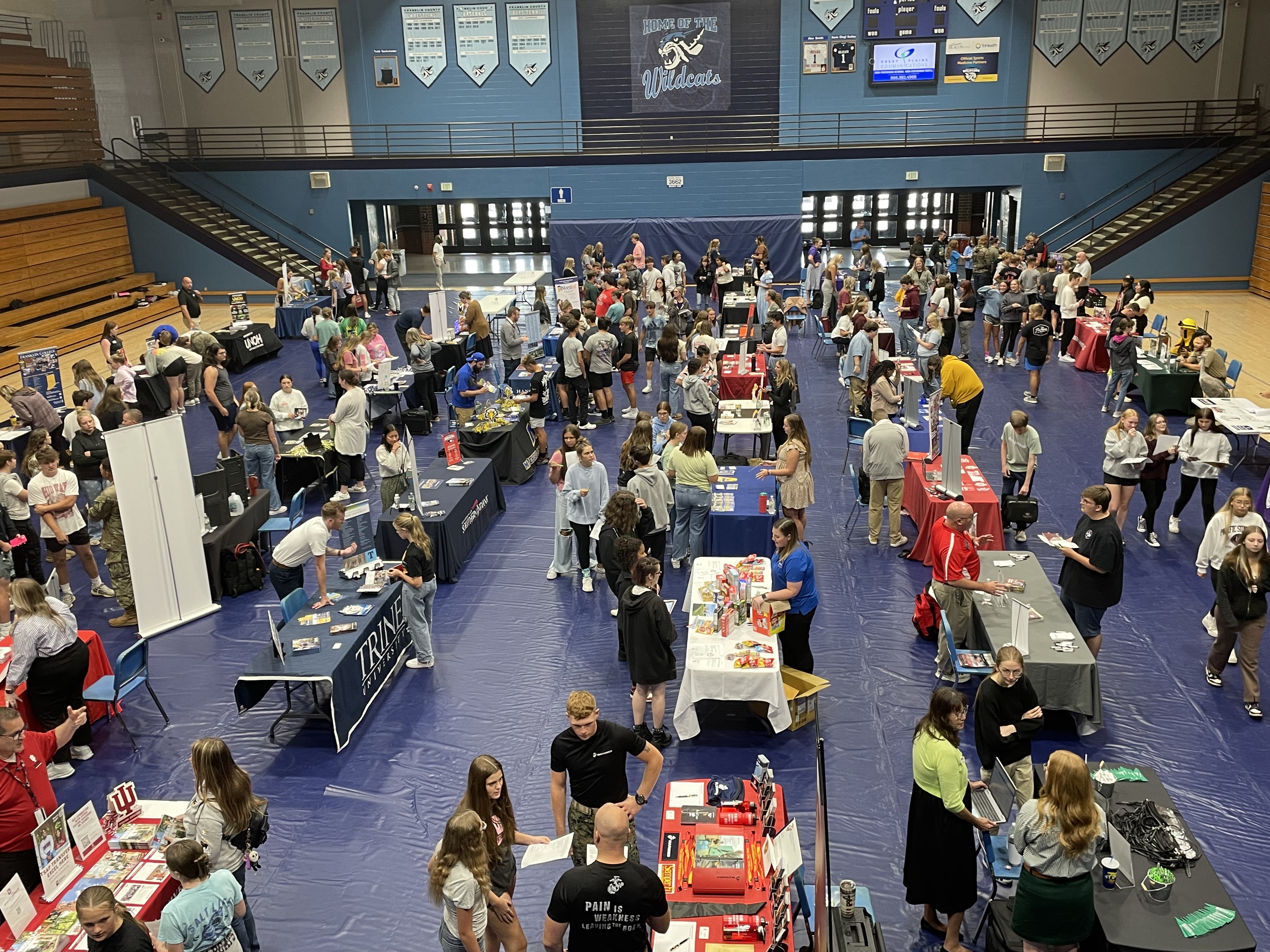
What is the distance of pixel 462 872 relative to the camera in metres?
4.72

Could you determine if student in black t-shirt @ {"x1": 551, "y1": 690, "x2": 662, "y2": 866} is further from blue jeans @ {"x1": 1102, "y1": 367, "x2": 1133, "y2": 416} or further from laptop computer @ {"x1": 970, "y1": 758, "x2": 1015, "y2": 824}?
blue jeans @ {"x1": 1102, "y1": 367, "x2": 1133, "y2": 416}

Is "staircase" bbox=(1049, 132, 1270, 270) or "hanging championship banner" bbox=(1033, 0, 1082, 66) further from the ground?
"hanging championship banner" bbox=(1033, 0, 1082, 66)

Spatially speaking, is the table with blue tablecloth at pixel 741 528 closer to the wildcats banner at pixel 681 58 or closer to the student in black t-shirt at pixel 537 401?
the student in black t-shirt at pixel 537 401

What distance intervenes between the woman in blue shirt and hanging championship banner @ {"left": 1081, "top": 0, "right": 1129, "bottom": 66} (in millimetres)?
24218

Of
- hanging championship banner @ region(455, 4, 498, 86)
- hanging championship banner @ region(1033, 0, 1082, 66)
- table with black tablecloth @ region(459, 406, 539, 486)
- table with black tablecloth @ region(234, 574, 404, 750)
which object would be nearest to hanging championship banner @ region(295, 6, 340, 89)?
hanging championship banner @ region(455, 4, 498, 86)

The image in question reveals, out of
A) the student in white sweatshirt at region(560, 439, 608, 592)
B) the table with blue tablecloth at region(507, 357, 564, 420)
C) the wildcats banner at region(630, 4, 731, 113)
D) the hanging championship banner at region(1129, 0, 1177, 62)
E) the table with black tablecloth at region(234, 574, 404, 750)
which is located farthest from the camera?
the wildcats banner at region(630, 4, 731, 113)

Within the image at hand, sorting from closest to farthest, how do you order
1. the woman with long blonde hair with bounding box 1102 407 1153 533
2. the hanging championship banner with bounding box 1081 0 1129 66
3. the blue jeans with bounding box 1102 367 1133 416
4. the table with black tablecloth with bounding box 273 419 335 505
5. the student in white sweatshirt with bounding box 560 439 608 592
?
the student in white sweatshirt with bounding box 560 439 608 592
the woman with long blonde hair with bounding box 1102 407 1153 533
the table with black tablecloth with bounding box 273 419 335 505
the blue jeans with bounding box 1102 367 1133 416
the hanging championship banner with bounding box 1081 0 1129 66

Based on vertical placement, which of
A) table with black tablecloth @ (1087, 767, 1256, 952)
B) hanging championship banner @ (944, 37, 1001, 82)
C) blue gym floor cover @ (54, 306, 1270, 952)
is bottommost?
blue gym floor cover @ (54, 306, 1270, 952)

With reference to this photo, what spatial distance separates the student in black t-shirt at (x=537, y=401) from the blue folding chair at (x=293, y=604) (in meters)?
5.68

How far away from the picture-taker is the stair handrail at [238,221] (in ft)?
91.0

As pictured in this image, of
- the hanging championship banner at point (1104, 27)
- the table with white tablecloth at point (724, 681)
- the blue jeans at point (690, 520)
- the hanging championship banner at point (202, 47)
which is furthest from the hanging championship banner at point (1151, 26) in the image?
the table with white tablecloth at point (724, 681)

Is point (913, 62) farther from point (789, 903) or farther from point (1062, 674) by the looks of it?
point (789, 903)

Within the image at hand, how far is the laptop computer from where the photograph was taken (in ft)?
19.5

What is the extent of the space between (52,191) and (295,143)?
6646mm
